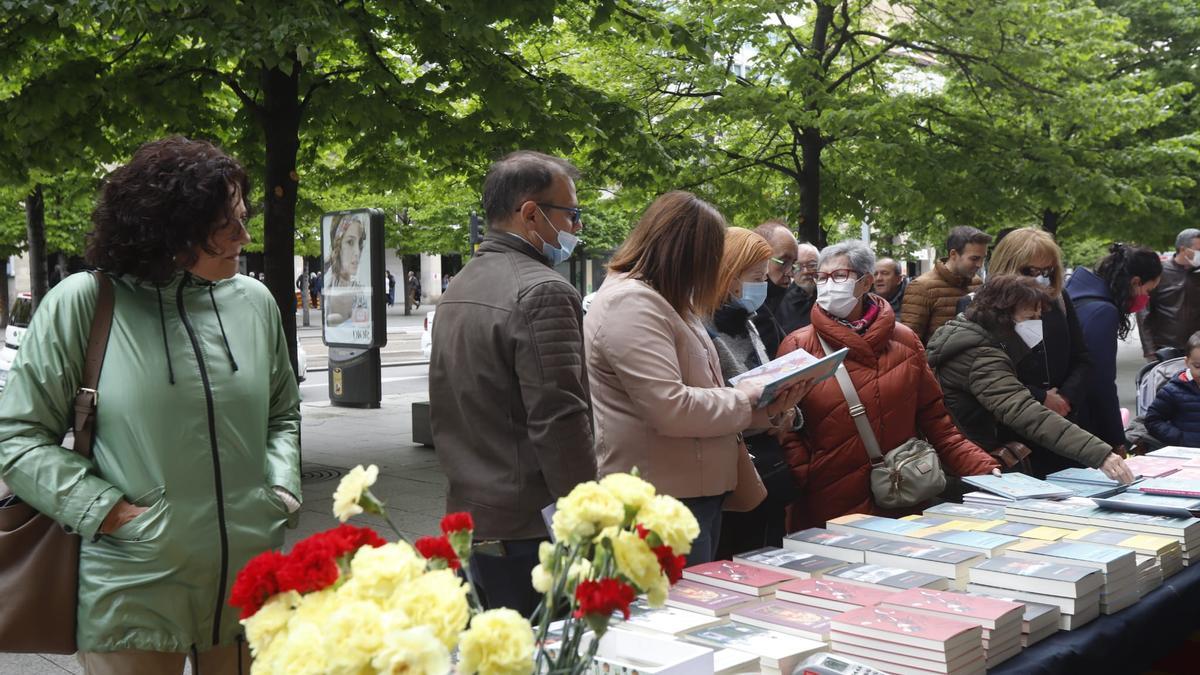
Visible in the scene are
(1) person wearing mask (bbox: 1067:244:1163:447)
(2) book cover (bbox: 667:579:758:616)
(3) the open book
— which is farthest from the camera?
(1) person wearing mask (bbox: 1067:244:1163:447)

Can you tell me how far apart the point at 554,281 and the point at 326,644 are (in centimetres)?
179

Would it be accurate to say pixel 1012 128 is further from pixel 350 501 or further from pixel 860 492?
pixel 350 501

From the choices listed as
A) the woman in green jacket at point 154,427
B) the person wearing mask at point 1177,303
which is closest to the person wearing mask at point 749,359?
the woman in green jacket at point 154,427

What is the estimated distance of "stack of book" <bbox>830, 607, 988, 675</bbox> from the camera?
220cm

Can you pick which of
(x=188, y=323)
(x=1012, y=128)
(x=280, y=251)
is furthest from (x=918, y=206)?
(x=188, y=323)

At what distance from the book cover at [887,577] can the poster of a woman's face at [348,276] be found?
8.81 meters

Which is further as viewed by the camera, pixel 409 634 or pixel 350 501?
pixel 350 501

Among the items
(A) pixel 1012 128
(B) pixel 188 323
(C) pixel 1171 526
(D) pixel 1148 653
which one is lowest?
(D) pixel 1148 653

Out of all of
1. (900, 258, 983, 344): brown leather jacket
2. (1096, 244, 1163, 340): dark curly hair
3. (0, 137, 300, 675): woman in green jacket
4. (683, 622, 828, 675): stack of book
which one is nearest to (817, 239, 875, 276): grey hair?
(683, 622, 828, 675): stack of book

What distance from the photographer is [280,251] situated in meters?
8.69

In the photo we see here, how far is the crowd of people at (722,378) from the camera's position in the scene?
287 cm

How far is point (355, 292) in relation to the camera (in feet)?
37.8

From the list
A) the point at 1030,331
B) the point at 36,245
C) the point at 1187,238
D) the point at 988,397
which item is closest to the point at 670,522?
the point at 988,397

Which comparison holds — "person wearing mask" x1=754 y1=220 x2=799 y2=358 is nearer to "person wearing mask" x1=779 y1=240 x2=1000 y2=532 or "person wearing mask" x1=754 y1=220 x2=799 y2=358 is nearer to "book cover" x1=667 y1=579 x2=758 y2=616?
"person wearing mask" x1=779 y1=240 x2=1000 y2=532
